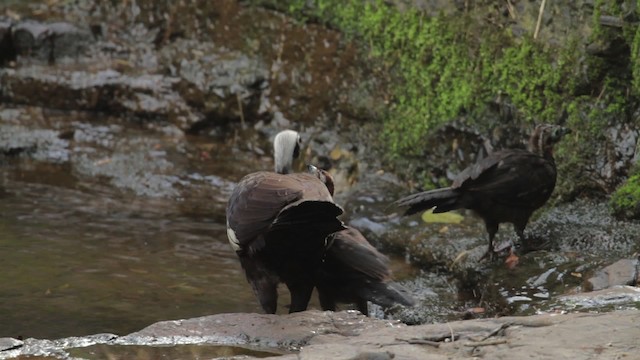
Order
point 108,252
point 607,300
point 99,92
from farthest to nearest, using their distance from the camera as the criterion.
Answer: point 99,92
point 108,252
point 607,300

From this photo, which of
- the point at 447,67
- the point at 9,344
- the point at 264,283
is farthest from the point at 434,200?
the point at 9,344

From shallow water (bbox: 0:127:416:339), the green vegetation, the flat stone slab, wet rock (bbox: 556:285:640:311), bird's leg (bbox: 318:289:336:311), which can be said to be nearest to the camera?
the flat stone slab

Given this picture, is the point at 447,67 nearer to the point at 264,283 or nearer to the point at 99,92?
the point at 99,92

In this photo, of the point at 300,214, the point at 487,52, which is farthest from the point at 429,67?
the point at 300,214

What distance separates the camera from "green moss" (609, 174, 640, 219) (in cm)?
767

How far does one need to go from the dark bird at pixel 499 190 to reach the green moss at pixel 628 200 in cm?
60

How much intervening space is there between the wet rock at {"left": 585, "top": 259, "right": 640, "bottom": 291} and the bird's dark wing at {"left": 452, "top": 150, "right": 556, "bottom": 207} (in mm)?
1114

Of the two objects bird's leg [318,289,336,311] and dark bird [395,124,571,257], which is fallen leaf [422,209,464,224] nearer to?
dark bird [395,124,571,257]

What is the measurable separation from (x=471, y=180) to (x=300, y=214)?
240 cm

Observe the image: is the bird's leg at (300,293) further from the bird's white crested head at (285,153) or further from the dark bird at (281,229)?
the bird's white crested head at (285,153)

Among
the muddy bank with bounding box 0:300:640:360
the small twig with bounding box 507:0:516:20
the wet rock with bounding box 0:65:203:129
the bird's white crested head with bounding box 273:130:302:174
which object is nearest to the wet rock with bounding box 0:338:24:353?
the muddy bank with bounding box 0:300:640:360

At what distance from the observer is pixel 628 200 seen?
7.73m

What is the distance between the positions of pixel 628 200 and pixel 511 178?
1.00 metres

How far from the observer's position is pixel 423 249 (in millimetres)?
8195
